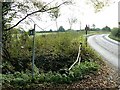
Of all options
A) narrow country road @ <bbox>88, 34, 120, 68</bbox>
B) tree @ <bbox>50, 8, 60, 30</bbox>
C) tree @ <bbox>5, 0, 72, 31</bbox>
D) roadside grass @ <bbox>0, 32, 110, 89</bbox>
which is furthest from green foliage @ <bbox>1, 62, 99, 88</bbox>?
narrow country road @ <bbox>88, 34, 120, 68</bbox>

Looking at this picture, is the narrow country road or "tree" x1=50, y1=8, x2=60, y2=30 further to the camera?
the narrow country road

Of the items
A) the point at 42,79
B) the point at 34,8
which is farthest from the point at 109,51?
the point at 42,79

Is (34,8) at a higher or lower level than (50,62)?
higher

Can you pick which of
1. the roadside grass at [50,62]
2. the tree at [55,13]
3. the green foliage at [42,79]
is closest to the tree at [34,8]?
the tree at [55,13]

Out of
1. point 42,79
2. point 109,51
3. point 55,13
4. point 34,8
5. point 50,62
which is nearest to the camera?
point 42,79

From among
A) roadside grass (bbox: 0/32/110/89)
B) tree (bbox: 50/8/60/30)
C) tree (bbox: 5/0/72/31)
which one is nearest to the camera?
roadside grass (bbox: 0/32/110/89)

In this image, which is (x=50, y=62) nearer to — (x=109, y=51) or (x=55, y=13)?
(x=55, y=13)

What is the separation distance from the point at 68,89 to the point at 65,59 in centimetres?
588

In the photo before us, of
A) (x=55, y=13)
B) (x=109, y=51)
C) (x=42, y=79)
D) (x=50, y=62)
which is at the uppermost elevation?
(x=55, y=13)

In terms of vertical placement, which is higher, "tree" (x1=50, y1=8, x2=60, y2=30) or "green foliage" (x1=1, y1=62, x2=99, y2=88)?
"tree" (x1=50, y1=8, x2=60, y2=30)

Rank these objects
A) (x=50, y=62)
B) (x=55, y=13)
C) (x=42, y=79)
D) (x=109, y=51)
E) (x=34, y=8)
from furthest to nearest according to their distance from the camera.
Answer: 1. (x=109, y=51)
2. (x=50, y=62)
3. (x=55, y=13)
4. (x=34, y=8)
5. (x=42, y=79)

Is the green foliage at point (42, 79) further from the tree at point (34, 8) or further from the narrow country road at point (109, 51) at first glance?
the narrow country road at point (109, 51)

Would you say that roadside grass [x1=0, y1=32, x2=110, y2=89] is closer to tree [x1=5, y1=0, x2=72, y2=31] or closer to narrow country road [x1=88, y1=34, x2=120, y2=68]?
narrow country road [x1=88, y1=34, x2=120, y2=68]

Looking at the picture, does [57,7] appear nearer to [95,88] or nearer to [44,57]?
[44,57]
